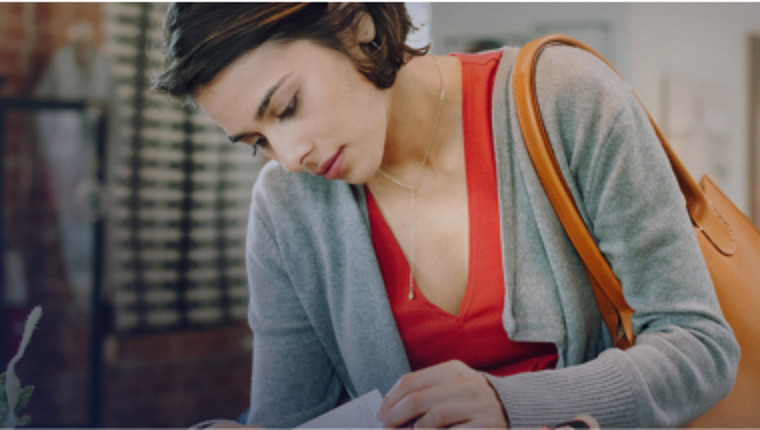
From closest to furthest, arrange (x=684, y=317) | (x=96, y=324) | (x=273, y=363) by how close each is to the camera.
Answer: (x=684, y=317) < (x=273, y=363) < (x=96, y=324)

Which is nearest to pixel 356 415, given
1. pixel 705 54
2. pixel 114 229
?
pixel 114 229

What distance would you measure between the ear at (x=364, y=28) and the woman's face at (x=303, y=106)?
47 millimetres

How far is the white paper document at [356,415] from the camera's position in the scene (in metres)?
0.76

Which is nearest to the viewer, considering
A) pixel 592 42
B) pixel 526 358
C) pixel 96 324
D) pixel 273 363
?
pixel 526 358

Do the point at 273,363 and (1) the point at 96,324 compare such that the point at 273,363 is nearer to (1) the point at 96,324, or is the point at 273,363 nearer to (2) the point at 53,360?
(1) the point at 96,324

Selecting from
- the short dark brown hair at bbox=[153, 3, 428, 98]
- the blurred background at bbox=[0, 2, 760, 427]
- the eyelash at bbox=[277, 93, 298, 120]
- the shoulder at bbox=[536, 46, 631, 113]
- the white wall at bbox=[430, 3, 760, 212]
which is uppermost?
the white wall at bbox=[430, 3, 760, 212]

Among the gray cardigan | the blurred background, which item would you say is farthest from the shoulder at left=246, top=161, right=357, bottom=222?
the blurred background

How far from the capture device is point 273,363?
3.32ft

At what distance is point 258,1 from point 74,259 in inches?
88.6

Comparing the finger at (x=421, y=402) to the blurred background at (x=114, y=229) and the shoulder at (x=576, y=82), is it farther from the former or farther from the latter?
the blurred background at (x=114, y=229)

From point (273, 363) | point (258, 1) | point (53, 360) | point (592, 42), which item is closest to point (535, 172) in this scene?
point (258, 1)

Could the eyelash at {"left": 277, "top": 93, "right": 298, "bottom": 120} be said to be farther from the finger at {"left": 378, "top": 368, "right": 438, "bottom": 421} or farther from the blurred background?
the blurred background

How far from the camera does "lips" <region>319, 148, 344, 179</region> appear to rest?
827 mm

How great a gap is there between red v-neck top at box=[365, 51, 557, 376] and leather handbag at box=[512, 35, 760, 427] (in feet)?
0.35
